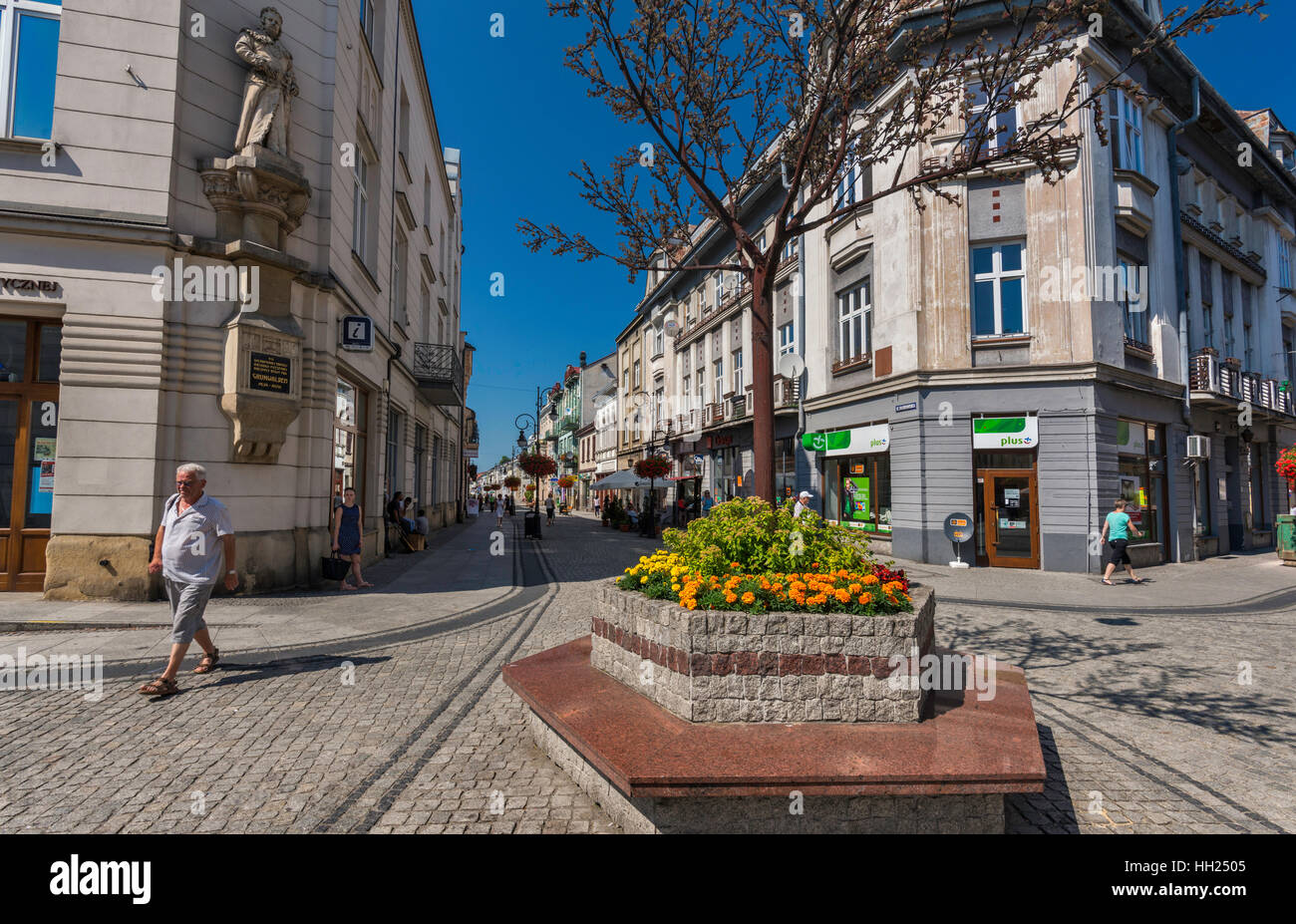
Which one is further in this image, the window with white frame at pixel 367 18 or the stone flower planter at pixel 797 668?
the window with white frame at pixel 367 18

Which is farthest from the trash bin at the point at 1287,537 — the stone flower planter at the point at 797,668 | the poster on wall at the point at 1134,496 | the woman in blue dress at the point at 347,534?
the woman in blue dress at the point at 347,534

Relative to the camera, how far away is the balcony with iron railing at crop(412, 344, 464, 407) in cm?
2069

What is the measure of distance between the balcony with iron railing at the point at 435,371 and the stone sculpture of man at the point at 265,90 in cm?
1039

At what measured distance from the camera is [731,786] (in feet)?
8.61

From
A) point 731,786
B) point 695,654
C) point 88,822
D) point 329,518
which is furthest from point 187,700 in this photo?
point 329,518

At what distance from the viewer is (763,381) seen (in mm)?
5164

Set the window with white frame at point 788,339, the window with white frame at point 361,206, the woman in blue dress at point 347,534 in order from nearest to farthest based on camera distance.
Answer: the woman in blue dress at point 347,534 < the window with white frame at point 361,206 < the window with white frame at point 788,339

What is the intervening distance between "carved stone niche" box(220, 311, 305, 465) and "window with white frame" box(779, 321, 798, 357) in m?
15.9

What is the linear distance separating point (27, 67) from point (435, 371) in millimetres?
12903

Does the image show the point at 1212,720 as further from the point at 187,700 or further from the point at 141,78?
the point at 141,78

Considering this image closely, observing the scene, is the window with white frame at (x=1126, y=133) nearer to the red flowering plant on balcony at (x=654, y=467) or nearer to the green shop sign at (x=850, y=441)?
the green shop sign at (x=850, y=441)

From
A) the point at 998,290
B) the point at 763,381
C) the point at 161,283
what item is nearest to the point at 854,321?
the point at 998,290

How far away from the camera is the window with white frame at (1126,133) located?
15523 mm

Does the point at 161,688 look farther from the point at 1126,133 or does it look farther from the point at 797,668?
the point at 1126,133
